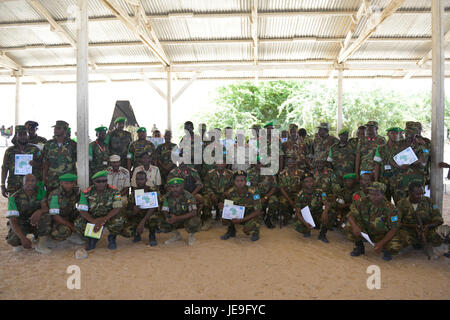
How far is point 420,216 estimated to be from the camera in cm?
408

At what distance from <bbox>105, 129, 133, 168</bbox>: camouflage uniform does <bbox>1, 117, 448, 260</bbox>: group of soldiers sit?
2cm

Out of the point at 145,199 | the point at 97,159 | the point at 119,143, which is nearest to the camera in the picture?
the point at 145,199

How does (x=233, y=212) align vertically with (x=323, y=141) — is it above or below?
below

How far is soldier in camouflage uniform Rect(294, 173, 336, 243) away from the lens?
473cm

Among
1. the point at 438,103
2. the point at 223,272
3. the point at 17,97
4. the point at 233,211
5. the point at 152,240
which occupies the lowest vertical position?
the point at 223,272

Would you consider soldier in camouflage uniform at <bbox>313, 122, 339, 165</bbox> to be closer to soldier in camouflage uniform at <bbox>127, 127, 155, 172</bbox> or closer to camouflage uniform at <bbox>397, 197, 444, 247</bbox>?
camouflage uniform at <bbox>397, 197, 444, 247</bbox>

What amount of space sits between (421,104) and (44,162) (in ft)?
59.4

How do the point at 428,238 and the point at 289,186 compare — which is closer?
the point at 428,238

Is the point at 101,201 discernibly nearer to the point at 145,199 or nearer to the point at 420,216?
the point at 145,199

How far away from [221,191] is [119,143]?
7.06ft

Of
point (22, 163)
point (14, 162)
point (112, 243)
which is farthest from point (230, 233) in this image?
point (14, 162)

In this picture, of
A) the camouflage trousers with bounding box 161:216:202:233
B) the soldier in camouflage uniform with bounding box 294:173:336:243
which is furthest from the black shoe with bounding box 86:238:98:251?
the soldier in camouflage uniform with bounding box 294:173:336:243

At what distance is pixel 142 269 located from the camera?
359 centimetres
